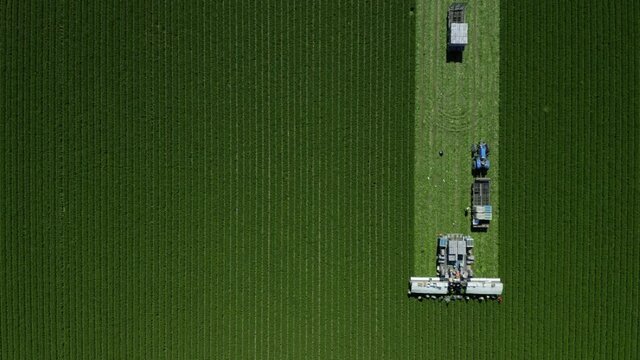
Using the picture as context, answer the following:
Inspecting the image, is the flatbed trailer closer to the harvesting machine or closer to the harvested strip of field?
the harvested strip of field

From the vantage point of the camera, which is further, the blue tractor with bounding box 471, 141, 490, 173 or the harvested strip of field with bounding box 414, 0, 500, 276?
the harvested strip of field with bounding box 414, 0, 500, 276

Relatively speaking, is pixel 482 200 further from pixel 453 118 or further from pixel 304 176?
pixel 304 176

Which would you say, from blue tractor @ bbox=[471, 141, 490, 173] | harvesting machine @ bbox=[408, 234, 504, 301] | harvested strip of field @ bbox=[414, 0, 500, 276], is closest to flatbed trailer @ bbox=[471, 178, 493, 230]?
harvested strip of field @ bbox=[414, 0, 500, 276]

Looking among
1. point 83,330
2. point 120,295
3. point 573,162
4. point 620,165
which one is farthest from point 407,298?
point 83,330

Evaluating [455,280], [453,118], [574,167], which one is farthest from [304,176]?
[574,167]

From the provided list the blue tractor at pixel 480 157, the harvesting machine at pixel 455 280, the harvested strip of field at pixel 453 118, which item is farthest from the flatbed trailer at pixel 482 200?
the harvesting machine at pixel 455 280

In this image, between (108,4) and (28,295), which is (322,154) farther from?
(28,295)
